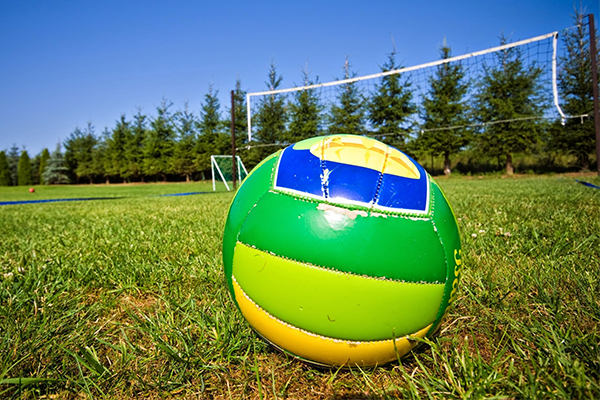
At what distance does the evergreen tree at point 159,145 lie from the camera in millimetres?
34812

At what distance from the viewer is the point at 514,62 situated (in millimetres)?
22969

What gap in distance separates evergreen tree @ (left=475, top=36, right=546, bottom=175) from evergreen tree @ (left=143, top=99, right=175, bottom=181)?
2831 centimetres

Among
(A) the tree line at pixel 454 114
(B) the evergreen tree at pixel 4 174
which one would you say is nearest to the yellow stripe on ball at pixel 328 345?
(A) the tree line at pixel 454 114

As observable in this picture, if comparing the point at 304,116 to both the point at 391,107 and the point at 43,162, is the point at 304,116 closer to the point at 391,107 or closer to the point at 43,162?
the point at 391,107

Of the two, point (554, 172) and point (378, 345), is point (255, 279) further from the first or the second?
point (554, 172)

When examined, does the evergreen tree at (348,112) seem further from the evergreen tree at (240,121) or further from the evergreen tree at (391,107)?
the evergreen tree at (240,121)

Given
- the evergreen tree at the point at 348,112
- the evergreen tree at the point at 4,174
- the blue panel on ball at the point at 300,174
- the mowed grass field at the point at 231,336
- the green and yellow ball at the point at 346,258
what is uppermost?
the evergreen tree at the point at 348,112

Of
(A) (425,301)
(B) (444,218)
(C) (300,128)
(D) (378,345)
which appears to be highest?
(C) (300,128)

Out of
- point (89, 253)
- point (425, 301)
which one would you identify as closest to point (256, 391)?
point (425, 301)

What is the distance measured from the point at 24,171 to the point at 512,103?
4911cm

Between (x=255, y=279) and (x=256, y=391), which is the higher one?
(x=255, y=279)

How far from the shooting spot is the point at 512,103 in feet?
76.9

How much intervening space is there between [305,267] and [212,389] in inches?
21.8

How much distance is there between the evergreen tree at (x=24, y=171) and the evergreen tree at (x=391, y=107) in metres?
39.3
